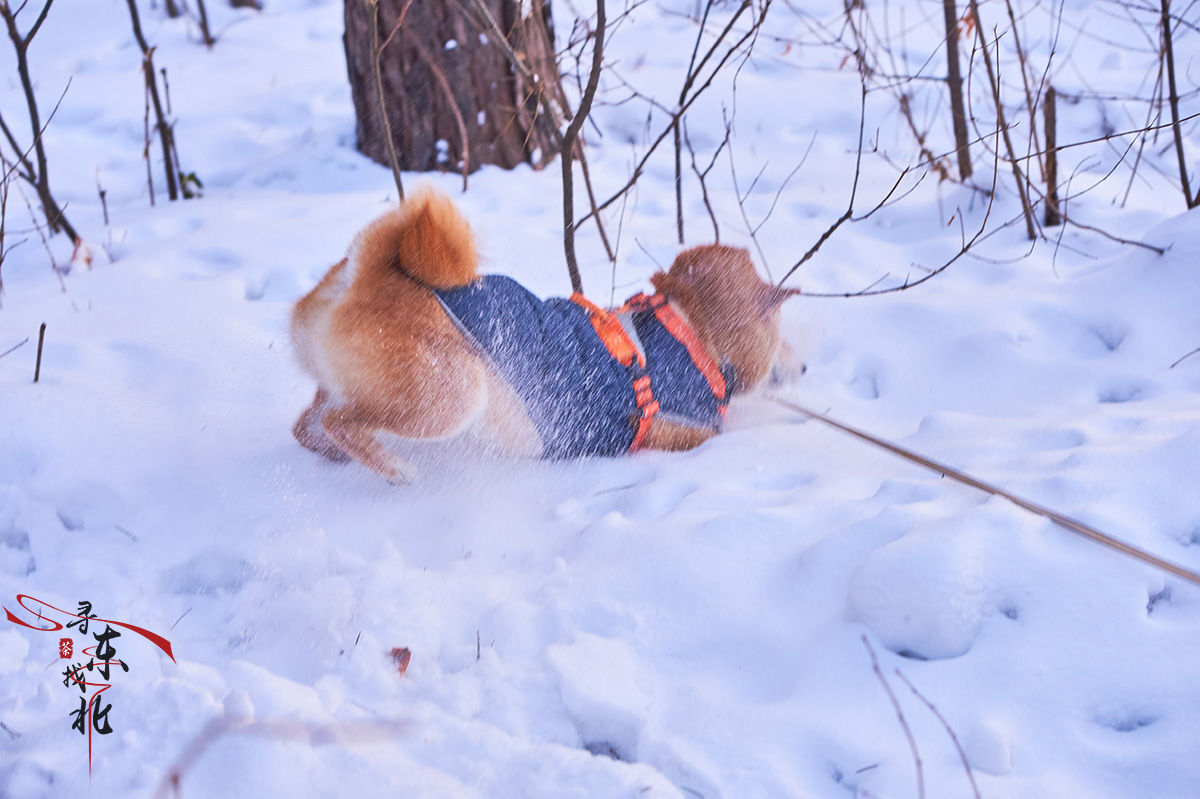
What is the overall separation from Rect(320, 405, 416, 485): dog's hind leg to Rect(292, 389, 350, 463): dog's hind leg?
0.25ft

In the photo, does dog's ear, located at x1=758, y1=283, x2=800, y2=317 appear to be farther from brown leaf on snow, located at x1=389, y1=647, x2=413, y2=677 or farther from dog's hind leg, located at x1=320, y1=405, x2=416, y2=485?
brown leaf on snow, located at x1=389, y1=647, x2=413, y2=677

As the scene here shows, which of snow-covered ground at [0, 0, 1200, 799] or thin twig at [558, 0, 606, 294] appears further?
thin twig at [558, 0, 606, 294]

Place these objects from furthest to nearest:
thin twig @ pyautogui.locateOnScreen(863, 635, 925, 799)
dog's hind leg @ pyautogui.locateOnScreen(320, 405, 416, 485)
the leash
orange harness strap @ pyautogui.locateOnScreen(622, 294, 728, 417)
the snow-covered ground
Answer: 1. orange harness strap @ pyautogui.locateOnScreen(622, 294, 728, 417)
2. dog's hind leg @ pyautogui.locateOnScreen(320, 405, 416, 485)
3. the leash
4. the snow-covered ground
5. thin twig @ pyautogui.locateOnScreen(863, 635, 925, 799)

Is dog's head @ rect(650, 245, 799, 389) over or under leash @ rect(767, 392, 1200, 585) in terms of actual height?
over

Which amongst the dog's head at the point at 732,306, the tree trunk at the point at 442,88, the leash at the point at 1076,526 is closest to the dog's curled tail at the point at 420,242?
the dog's head at the point at 732,306

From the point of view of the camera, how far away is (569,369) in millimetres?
1763

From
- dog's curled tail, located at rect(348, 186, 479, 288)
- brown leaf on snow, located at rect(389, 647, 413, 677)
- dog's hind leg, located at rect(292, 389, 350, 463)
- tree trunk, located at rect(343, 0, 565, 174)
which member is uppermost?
tree trunk, located at rect(343, 0, 565, 174)

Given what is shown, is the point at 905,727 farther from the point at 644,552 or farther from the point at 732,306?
the point at 732,306

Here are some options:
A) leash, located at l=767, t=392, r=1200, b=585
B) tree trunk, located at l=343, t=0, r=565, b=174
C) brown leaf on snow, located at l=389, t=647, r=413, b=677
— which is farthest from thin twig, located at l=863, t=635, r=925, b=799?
tree trunk, located at l=343, t=0, r=565, b=174

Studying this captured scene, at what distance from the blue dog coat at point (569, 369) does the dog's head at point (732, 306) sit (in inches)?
5.4

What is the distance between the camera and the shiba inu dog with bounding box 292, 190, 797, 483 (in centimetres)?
160

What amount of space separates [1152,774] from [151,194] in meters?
3.70

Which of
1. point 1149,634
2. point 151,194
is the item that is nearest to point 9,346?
point 151,194

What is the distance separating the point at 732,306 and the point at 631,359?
0.33 m
